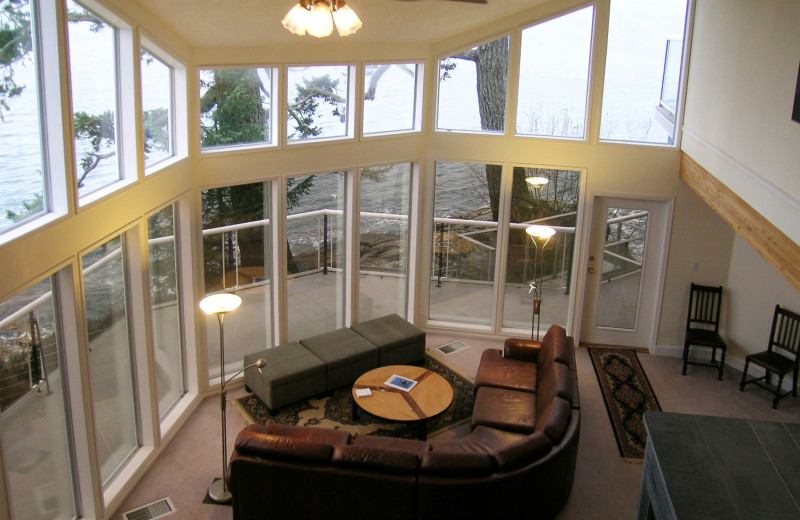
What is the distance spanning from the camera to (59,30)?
15.2 feet

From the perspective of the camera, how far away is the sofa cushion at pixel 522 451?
218 inches

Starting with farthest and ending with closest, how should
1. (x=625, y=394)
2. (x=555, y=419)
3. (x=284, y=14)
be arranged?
(x=625, y=394), (x=284, y=14), (x=555, y=419)

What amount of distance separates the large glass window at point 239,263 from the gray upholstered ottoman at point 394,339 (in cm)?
120

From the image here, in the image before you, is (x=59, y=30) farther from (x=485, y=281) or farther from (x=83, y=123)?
(x=485, y=281)

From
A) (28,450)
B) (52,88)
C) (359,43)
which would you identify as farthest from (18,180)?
(359,43)

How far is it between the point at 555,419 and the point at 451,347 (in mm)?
3490

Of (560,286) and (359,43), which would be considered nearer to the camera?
(359,43)

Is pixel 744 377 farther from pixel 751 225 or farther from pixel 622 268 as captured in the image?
pixel 751 225

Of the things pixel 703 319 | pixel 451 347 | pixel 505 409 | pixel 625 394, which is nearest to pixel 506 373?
pixel 505 409

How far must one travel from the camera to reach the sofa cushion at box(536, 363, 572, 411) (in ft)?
21.4

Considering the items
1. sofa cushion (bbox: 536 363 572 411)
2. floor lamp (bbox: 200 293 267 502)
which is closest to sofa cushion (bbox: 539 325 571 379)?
sofa cushion (bbox: 536 363 572 411)

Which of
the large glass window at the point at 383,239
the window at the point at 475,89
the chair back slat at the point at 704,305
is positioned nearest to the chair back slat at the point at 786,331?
the chair back slat at the point at 704,305

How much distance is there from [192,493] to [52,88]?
358 centimetres

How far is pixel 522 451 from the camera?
562 cm
